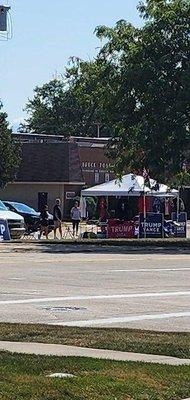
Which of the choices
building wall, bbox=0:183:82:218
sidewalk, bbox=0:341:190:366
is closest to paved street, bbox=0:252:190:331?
sidewalk, bbox=0:341:190:366

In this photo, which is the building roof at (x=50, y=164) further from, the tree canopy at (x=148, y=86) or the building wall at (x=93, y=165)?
the tree canopy at (x=148, y=86)

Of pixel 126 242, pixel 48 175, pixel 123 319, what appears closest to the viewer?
pixel 123 319

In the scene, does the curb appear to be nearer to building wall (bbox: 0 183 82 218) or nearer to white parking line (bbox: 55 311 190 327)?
white parking line (bbox: 55 311 190 327)

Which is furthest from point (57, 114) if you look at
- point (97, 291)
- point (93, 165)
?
point (97, 291)

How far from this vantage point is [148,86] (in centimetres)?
3888

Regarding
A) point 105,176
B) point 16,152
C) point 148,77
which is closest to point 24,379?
point 148,77

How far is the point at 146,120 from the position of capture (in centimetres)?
4000

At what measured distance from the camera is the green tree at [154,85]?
3891 centimetres

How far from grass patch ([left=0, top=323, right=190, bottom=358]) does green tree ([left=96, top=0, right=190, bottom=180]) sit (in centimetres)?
2611

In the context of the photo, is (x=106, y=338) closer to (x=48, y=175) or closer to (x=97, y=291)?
(x=97, y=291)

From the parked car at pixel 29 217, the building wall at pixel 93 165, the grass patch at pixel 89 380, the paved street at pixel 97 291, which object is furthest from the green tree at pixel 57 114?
the grass patch at pixel 89 380

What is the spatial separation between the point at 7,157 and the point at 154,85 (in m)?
26.6

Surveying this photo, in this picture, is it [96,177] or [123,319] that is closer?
[123,319]

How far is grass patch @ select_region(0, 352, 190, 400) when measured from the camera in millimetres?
7781
